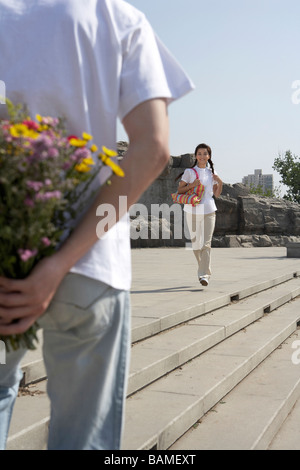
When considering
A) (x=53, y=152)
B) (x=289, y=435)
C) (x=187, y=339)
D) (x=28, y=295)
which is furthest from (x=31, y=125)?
(x=187, y=339)

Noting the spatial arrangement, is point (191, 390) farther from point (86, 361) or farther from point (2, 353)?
point (86, 361)

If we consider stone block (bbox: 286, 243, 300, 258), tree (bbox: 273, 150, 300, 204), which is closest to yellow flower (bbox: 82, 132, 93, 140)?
stone block (bbox: 286, 243, 300, 258)

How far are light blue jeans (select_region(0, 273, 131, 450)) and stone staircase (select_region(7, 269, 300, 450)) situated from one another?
49.7 inches

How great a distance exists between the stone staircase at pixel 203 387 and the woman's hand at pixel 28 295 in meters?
1.42

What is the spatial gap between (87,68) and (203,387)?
9.54 ft

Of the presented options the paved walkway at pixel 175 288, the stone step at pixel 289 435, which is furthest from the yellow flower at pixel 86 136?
the paved walkway at pixel 175 288

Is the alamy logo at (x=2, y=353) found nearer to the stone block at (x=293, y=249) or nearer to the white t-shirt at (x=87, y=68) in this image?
the white t-shirt at (x=87, y=68)

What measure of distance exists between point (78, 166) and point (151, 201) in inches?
972

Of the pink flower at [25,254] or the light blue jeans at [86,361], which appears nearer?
the pink flower at [25,254]

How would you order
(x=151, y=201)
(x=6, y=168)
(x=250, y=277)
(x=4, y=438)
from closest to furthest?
(x=6, y=168), (x=4, y=438), (x=250, y=277), (x=151, y=201)

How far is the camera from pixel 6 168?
1078 mm

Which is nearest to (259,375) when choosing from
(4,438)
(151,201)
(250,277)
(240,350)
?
(240,350)

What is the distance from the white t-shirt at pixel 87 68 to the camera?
1.23 m

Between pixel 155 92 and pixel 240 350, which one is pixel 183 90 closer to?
pixel 155 92
